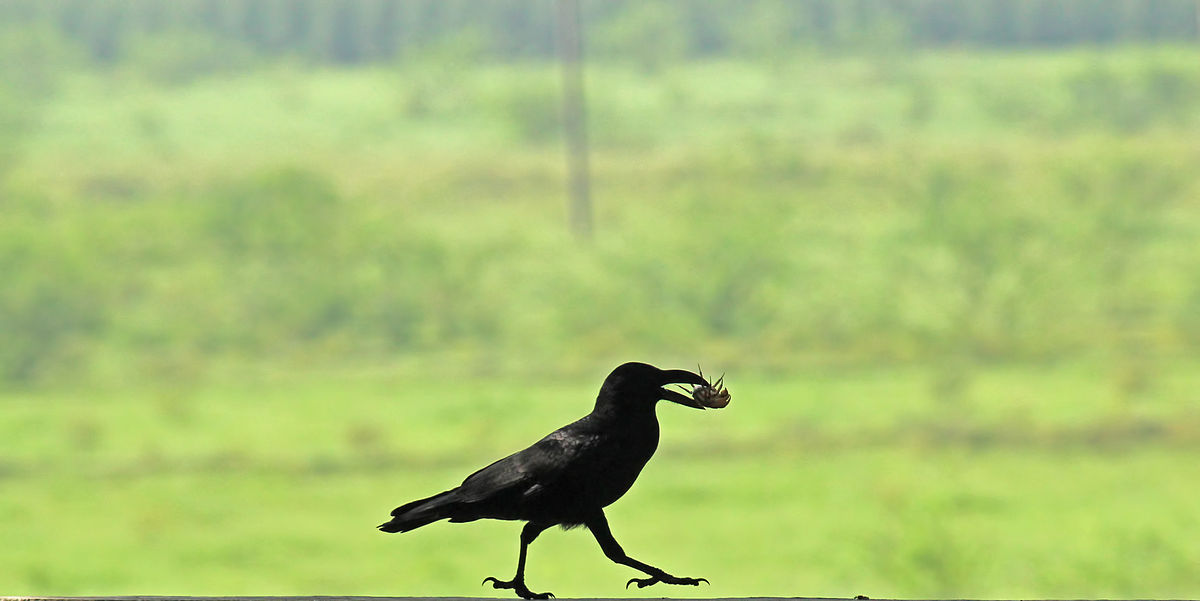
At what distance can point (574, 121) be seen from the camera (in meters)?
6.99

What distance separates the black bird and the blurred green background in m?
5.63

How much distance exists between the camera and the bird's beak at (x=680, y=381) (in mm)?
1165

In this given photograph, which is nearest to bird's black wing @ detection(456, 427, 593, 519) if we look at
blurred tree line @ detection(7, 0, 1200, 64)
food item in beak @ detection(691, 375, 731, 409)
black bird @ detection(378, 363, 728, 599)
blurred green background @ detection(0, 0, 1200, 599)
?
black bird @ detection(378, 363, 728, 599)

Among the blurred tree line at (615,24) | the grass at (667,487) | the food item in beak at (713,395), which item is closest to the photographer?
the food item in beak at (713,395)

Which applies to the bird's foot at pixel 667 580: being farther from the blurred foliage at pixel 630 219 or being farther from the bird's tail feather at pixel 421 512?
the blurred foliage at pixel 630 219

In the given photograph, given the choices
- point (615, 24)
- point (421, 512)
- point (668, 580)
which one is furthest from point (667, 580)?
point (615, 24)

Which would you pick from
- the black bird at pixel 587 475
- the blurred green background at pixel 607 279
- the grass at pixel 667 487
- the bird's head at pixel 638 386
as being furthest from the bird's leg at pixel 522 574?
the blurred green background at pixel 607 279

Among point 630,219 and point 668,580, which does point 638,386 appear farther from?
point 630,219

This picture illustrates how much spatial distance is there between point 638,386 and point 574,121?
5885 mm

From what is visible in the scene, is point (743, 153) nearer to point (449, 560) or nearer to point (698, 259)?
point (698, 259)

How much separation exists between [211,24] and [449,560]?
3209 mm

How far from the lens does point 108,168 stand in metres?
7.02

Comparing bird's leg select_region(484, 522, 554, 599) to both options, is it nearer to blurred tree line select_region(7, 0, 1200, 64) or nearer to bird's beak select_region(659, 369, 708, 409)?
bird's beak select_region(659, 369, 708, 409)

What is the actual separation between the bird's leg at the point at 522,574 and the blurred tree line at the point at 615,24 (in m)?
6.05
